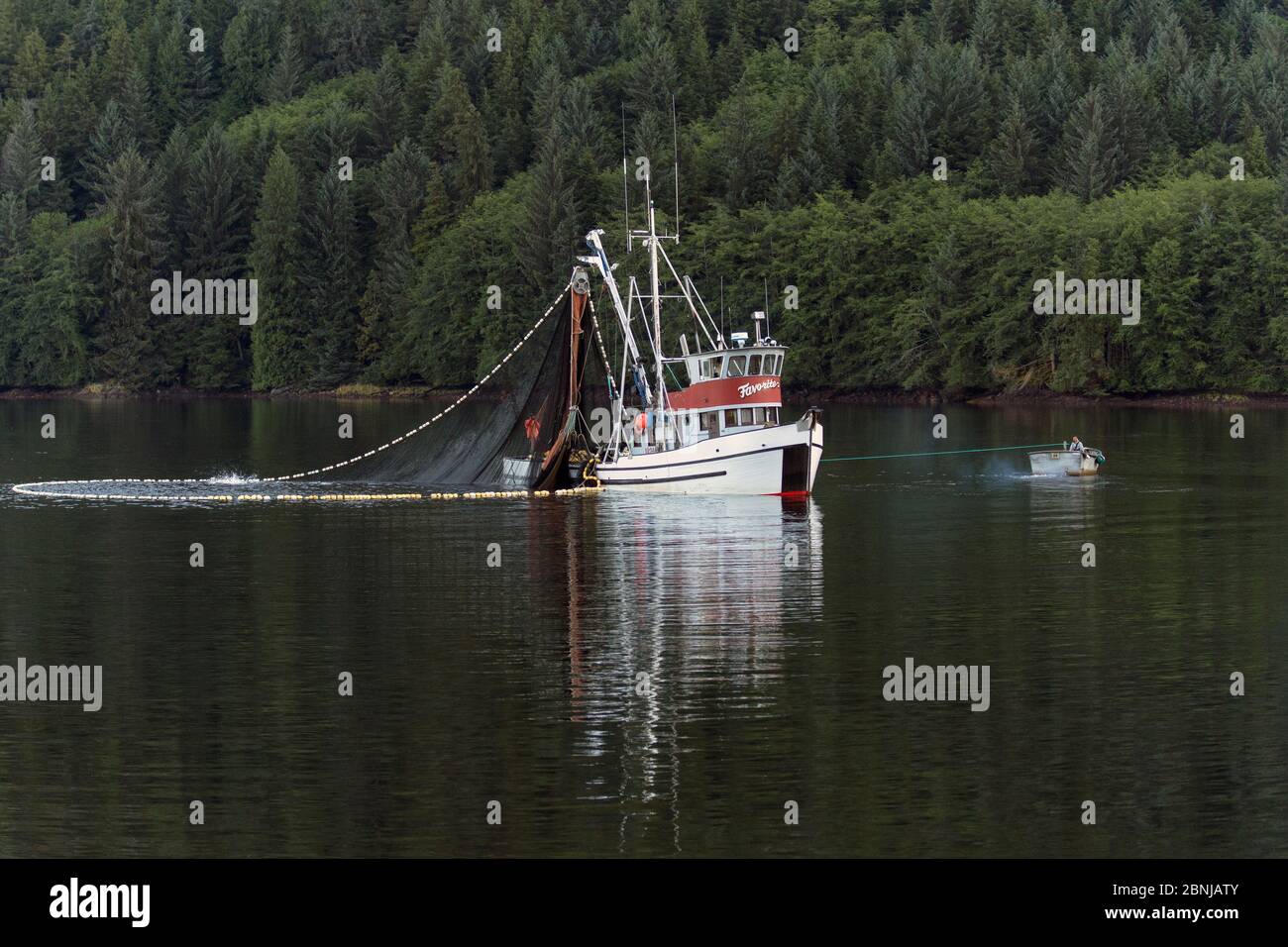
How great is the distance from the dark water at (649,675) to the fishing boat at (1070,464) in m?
9.45

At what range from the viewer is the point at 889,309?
168625mm

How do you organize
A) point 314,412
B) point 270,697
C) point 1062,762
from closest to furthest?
point 1062,762 < point 270,697 < point 314,412

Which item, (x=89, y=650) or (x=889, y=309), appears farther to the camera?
(x=889, y=309)

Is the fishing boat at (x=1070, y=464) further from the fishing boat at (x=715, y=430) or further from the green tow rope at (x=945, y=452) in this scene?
the fishing boat at (x=715, y=430)

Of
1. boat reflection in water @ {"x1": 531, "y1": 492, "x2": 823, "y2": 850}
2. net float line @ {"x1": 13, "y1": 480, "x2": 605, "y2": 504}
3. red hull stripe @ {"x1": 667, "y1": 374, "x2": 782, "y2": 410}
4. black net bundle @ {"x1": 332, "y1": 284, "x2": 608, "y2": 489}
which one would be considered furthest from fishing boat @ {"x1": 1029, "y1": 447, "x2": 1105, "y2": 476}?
black net bundle @ {"x1": 332, "y1": 284, "x2": 608, "y2": 489}

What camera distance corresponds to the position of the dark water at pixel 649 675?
29.4 metres

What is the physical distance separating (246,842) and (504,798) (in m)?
3.93

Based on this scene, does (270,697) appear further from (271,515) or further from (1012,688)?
(271,515)

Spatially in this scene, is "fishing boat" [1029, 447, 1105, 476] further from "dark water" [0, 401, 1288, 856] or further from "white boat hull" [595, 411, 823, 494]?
"white boat hull" [595, 411, 823, 494]

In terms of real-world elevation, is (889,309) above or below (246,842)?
above

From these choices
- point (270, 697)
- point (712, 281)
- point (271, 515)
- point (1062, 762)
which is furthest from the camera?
point (712, 281)

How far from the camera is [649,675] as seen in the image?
39344 mm

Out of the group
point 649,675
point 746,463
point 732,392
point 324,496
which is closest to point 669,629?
point 649,675
